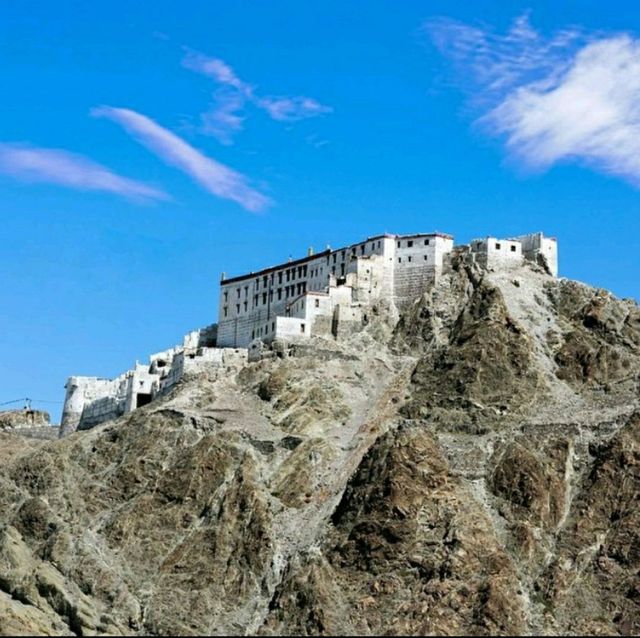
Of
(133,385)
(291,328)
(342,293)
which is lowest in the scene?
(133,385)

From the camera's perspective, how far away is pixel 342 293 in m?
184

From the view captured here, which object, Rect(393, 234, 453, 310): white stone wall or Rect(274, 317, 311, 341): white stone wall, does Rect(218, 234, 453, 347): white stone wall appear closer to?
Rect(393, 234, 453, 310): white stone wall

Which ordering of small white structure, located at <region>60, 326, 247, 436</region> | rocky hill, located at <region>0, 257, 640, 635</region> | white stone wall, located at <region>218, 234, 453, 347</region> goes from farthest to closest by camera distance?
white stone wall, located at <region>218, 234, 453, 347</region>
small white structure, located at <region>60, 326, 247, 436</region>
rocky hill, located at <region>0, 257, 640, 635</region>

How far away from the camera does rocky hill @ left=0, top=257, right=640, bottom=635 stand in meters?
136

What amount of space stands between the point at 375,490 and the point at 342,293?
145ft

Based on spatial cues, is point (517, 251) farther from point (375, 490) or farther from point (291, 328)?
point (375, 490)

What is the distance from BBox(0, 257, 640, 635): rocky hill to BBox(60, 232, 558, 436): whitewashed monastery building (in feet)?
10.9

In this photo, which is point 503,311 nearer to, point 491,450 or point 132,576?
point 491,450

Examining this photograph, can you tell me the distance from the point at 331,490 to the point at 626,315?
145 feet

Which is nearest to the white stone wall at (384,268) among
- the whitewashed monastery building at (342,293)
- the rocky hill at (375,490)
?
the whitewashed monastery building at (342,293)

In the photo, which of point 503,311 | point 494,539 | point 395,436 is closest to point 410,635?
point 494,539

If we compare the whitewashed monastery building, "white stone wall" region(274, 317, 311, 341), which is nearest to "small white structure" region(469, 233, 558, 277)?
the whitewashed monastery building

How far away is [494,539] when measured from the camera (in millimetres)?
140125

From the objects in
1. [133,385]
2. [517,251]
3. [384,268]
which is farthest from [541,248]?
[133,385]
